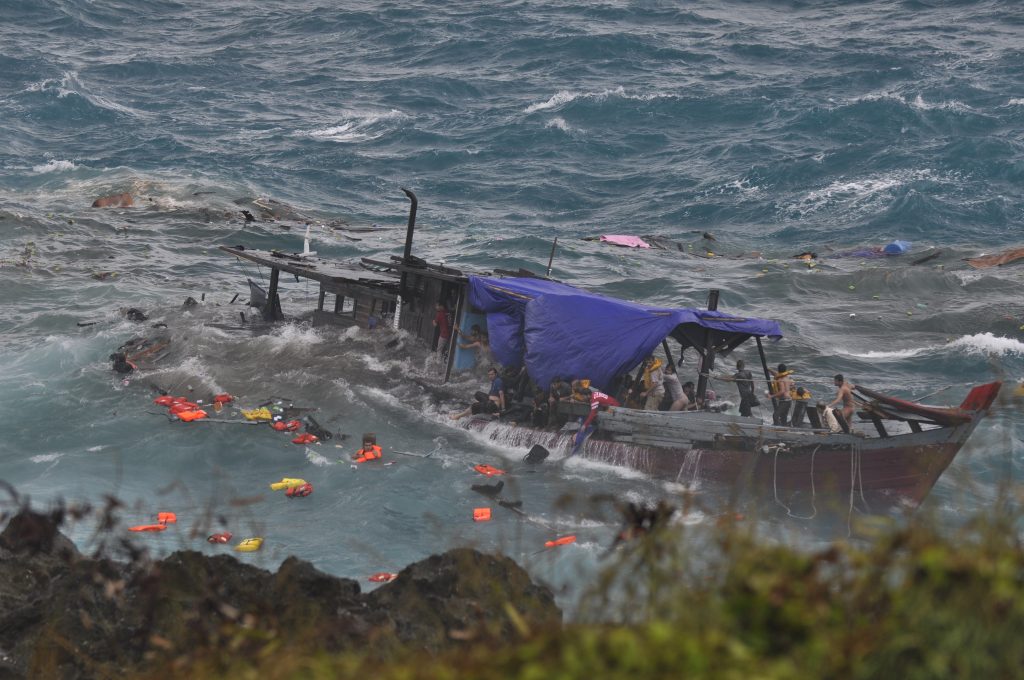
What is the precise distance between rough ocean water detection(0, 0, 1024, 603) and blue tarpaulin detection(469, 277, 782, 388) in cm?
170

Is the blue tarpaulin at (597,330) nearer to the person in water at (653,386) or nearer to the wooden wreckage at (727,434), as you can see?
the wooden wreckage at (727,434)

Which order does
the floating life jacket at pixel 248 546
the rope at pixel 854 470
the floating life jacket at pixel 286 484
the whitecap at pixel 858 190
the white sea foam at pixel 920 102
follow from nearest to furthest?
the floating life jacket at pixel 248 546
the rope at pixel 854 470
the floating life jacket at pixel 286 484
the whitecap at pixel 858 190
the white sea foam at pixel 920 102

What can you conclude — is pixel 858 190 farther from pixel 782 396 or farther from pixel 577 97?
pixel 782 396

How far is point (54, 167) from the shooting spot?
1783 inches

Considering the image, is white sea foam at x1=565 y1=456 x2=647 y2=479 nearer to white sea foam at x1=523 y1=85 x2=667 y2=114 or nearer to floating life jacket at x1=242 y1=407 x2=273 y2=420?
floating life jacket at x1=242 y1=407 x2=273 y2=420

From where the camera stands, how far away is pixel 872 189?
42.6 metres

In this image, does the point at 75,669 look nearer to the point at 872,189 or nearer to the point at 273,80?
the point at 872,189

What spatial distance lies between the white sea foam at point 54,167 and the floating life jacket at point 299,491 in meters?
34.7

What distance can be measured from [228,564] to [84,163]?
142 feet

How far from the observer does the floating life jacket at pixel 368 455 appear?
17.5 meters

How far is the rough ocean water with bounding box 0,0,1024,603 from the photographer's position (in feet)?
55.0

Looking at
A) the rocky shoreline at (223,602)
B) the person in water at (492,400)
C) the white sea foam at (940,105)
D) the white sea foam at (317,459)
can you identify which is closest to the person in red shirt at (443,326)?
the person in water at (492,400)

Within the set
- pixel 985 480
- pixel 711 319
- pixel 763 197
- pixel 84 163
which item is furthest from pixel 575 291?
pixel 84 163

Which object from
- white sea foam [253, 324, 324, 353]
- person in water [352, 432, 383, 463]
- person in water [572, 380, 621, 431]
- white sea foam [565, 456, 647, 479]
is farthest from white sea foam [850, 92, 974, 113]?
person in water [352, 432, 383, 463]
